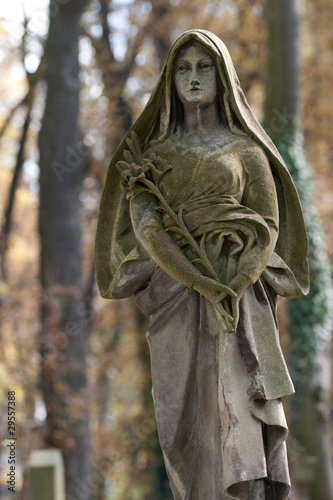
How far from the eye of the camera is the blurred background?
13.0m

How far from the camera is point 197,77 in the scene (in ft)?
16.6

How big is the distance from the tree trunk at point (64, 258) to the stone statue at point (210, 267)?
7.66 m

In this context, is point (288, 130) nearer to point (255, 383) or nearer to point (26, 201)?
point (255, 383)

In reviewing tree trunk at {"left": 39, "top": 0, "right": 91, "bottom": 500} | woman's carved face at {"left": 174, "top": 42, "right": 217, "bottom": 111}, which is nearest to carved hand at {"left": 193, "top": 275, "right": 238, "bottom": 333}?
woman's carved face at {"left": 174, "top": 42, "right": 217, "bottom": 111}

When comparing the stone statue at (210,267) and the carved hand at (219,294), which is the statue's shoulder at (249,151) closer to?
the stone statue at (210,267)

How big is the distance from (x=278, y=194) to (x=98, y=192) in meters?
13.3

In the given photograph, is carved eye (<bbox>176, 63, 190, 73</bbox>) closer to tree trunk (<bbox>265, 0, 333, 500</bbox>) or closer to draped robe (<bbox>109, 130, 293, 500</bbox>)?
draped robe (<bbox>109, 130, 293, 500</bbox>)

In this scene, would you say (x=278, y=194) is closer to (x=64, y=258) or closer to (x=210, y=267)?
(x=210, y=267)

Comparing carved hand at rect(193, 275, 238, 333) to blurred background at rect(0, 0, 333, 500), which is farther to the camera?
blurred background at rect(0, 0, 333, 500)

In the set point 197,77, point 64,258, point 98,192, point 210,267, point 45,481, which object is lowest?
A: point 45,481

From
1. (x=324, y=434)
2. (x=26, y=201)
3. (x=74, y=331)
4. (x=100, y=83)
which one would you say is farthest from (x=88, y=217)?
(x=26, y=201)

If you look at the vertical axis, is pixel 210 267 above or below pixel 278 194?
below

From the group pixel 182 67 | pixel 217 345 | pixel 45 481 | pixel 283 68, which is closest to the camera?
pixel 217 345

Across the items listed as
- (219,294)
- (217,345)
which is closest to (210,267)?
(219,294)
